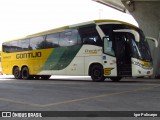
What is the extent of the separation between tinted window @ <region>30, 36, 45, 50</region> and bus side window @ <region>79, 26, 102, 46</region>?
13.4 ft

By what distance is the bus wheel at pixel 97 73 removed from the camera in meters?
20.5

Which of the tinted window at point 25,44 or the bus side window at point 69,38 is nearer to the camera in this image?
the bus side window at point 69,38

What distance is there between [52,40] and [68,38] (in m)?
1.74

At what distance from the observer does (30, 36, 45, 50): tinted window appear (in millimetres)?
24562

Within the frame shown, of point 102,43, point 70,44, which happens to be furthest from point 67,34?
point 102,43

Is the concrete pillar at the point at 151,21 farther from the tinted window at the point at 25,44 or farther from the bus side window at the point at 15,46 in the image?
the bus side window at the point at 15,46

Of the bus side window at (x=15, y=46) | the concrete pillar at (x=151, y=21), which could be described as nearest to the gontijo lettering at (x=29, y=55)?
the bus side window at (x=15, y=46)

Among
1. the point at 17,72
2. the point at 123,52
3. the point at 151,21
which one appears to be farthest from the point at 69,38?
the point at 151,21

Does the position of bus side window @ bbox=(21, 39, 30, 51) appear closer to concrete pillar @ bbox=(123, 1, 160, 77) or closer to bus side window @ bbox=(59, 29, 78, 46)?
bus side window @ bbox=(59, 29, 78, 46)

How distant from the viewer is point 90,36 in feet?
68.3

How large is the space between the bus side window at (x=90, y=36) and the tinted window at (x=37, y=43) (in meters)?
4.08

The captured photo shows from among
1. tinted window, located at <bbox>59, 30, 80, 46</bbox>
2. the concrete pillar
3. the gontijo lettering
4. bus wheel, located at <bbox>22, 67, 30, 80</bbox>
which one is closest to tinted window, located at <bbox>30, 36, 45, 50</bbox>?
the gontijo lettering

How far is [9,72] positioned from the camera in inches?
1107

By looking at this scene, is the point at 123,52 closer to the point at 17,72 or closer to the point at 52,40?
the point at 52,40
